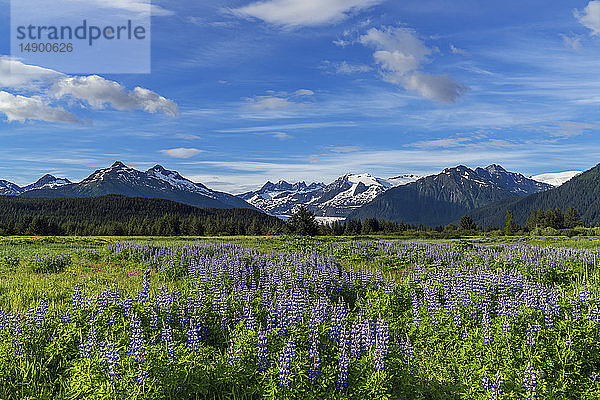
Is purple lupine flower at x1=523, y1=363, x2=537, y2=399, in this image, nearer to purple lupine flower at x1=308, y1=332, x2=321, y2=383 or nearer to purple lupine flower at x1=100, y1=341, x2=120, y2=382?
purple lupine flower at x1=308, y1=332, x2=321, y2=383

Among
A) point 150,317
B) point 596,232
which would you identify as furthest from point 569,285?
point 596,232

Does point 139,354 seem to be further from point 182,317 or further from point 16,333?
point 16,333

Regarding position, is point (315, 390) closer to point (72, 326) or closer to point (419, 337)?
point (419, 337)

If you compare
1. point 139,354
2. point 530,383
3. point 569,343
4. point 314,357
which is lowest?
point 530,383

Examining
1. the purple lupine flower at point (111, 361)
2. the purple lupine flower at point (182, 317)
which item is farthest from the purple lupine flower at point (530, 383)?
the purple lupine flower at point (182, 317)

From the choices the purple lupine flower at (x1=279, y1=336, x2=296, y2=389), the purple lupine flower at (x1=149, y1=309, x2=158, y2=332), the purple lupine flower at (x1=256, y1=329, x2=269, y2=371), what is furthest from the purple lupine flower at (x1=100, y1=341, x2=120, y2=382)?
the purple lupine flower at (x1=279, y1=336, x2=296, y2=389)

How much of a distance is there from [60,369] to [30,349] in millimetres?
852

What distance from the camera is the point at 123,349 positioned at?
7172 millimetres

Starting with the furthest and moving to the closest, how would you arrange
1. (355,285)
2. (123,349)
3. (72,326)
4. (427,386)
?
(355,285) < (72,326) < (427,386) < (123,349)

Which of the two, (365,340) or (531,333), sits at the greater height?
(365,340)

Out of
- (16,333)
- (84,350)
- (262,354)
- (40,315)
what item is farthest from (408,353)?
(40,315)

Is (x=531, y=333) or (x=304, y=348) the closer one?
(x=304, y=348)

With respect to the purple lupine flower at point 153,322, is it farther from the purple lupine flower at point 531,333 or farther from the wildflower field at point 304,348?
the purple lupine flower at point 531,333

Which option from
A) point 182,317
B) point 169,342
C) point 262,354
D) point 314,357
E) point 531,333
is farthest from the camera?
point 182,317
